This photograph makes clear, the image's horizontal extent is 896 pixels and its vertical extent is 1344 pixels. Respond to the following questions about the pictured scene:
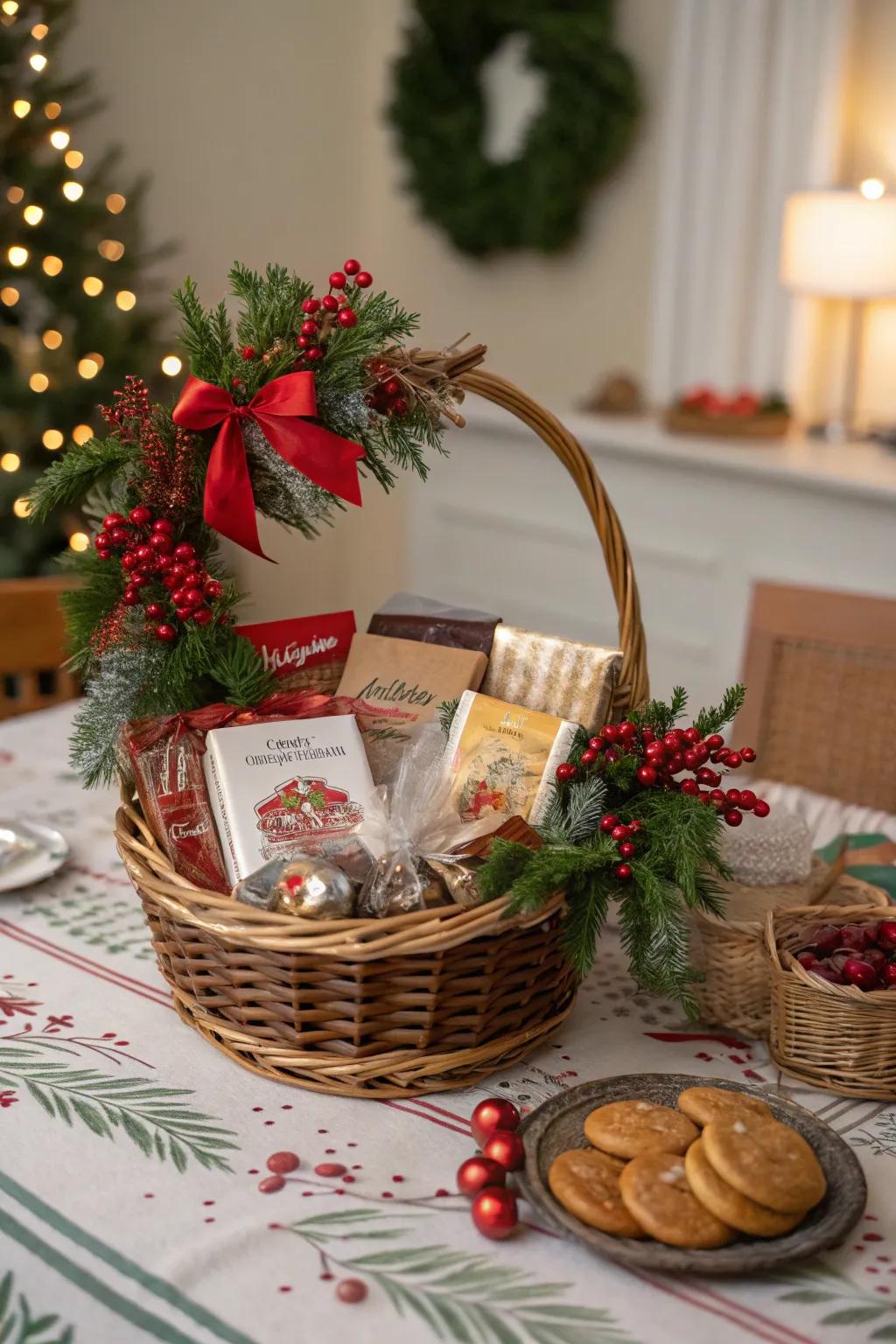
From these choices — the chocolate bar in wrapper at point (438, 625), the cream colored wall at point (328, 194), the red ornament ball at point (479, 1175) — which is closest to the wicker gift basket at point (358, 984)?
the red ornament ball at point (479, 1175)

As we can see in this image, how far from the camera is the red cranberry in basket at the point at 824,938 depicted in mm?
938

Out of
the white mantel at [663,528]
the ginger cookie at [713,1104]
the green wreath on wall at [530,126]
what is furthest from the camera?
the green wreath on wall at [530,126]

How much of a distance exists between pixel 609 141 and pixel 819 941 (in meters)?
2.58

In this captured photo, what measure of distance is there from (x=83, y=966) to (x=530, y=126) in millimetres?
2623

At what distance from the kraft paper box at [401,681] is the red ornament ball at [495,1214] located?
42 cm

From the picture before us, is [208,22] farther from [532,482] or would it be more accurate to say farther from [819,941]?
[819,941]

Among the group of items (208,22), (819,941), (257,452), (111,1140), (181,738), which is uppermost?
(208,22)

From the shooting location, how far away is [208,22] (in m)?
3.28

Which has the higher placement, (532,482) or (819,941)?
(532,482)

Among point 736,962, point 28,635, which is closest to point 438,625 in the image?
point 736,962

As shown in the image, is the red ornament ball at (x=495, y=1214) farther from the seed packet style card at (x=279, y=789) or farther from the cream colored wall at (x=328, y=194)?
the cream colored wall at (x=328, y=194)

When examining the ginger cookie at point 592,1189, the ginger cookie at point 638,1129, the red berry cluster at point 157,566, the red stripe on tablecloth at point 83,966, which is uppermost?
the red berry cluster at point 157,566

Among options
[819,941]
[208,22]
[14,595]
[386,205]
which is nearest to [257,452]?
[819,941]

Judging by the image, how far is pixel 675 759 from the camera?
953 mm
